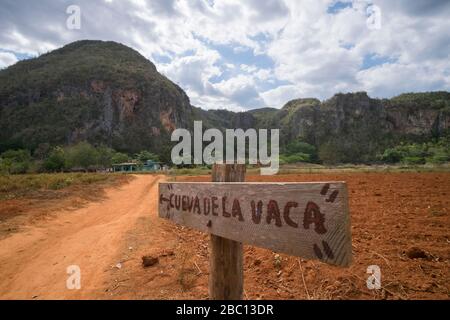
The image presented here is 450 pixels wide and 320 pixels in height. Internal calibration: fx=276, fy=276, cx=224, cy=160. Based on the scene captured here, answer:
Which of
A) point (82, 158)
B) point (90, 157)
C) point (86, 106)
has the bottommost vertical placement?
point (82, 158)

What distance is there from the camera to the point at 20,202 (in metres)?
9.05

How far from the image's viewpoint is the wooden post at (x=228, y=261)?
5.64 ft

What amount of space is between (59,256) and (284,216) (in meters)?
4.96

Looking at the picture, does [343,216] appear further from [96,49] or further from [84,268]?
[96,49]

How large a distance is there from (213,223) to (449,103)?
143 m

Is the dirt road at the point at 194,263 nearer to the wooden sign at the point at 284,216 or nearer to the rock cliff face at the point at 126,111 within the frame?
the wooden sign at the point at 284,216

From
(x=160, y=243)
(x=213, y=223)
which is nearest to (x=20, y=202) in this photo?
(x=160, y=243)

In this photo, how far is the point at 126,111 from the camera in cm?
8875

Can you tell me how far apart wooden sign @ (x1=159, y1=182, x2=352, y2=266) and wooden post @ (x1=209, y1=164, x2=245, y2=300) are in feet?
0.49

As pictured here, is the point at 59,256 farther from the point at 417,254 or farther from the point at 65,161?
the point at 65,161

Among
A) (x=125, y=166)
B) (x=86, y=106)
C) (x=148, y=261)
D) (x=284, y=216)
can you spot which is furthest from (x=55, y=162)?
(x=284, y=216)

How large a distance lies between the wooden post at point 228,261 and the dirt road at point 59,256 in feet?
7.47

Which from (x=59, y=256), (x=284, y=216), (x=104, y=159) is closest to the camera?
(x=284, y=216)

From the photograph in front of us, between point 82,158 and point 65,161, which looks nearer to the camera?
point 65,161
